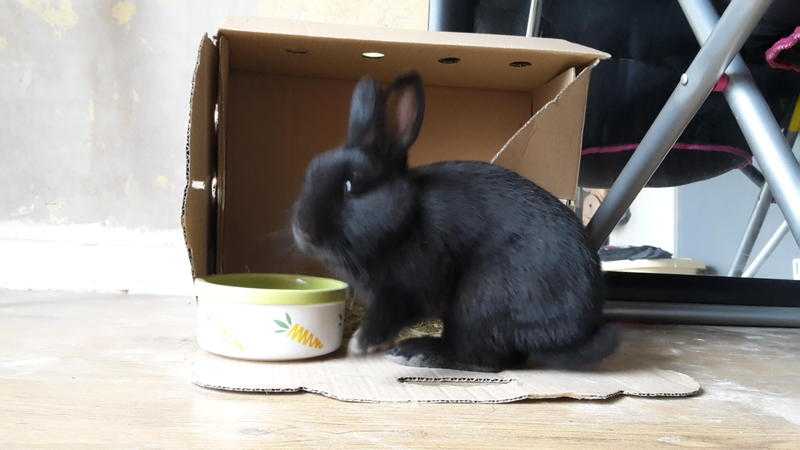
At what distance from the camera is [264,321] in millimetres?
782

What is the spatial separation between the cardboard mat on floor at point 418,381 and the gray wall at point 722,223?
59 cm

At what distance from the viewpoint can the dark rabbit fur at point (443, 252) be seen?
29.7 inches

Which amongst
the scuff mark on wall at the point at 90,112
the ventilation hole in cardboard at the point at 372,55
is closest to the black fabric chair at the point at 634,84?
the ventilation hole in cardboard at the point at 372,55

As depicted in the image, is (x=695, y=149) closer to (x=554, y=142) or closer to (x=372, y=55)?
(x=554, y=142)

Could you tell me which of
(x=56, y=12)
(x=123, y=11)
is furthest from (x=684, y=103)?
(x=56, y=12)

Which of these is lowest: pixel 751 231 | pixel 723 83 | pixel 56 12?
pixel 751 231

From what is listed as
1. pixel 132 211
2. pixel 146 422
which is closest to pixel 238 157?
pixel 132 211

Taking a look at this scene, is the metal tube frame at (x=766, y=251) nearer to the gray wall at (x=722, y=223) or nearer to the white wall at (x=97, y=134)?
the gray wall at (x=722, y=223)

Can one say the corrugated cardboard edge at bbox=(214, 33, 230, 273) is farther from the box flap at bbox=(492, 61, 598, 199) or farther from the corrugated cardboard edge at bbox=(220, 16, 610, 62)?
the box flap at bbox=(492, 61, 598, 199)

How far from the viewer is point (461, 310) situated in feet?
2.55

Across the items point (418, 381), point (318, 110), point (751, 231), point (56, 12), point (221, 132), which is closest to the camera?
point (418, 381)

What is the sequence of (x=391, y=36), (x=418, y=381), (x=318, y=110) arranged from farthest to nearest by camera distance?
(x=318, y=110) → (x=391, y=36) → (x=418, y=381)

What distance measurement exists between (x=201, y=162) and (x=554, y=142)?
450 millimetres

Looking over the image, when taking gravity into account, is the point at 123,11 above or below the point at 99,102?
above
